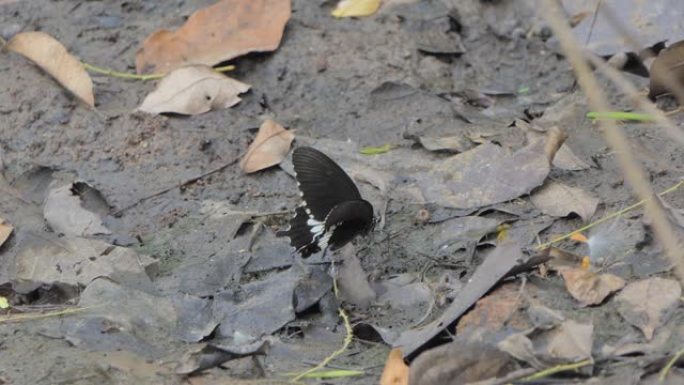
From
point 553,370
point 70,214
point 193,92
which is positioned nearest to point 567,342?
point 553,370

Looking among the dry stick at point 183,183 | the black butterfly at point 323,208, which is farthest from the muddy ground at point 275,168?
the black butterfly at point 323,208

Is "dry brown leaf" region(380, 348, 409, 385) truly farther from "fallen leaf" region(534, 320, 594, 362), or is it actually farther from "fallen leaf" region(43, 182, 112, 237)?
"fallen leaf" region(43, 182, 112, 237)

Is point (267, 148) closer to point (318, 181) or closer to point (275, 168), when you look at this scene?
point (275, 168)

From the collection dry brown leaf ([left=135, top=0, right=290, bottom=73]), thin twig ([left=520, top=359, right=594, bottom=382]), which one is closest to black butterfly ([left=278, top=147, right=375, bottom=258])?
thin twig ([left=520, top=359, right=594, bottom=382])

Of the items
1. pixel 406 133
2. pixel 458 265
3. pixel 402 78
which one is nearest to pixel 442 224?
pixel 458 265

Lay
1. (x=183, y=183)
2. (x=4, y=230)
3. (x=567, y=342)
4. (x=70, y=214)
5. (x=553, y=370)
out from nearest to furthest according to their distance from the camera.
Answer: (x=553, y=370), (x=567, y=342), (x=4, y=230), (x=70, y=214), (x=183, y=183)

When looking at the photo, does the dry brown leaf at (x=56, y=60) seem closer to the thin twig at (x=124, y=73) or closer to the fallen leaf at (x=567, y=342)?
the thin twig at (x=124, y=73)
